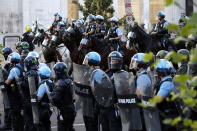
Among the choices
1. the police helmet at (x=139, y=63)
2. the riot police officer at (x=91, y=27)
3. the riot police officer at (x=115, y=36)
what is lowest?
the police helmet at (x=139, y=63)

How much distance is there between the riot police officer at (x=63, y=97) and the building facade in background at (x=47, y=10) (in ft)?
76.5

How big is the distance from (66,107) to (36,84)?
122 cm

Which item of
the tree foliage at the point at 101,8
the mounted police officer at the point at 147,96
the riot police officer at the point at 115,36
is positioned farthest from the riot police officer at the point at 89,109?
the tree foliage at the point at 101,8

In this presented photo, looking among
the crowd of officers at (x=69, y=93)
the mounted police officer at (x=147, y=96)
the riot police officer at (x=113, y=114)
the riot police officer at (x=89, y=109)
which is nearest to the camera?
the crowd of officers at (x=69, y=93)

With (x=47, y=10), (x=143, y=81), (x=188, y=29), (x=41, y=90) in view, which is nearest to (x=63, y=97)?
(x=41, y=90)

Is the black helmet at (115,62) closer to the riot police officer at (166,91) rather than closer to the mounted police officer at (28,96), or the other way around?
the riot police officer at (166,91)

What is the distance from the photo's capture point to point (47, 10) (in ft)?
105

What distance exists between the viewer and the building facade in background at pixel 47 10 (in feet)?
104

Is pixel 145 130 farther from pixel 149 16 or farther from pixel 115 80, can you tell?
pixel 149 16

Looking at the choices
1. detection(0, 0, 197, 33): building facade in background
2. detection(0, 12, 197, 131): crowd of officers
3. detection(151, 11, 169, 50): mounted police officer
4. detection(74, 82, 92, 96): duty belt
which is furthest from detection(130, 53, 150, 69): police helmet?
detection(0, 0, 197, 33): building facade in background

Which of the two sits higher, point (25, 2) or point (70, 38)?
point (25, 2)

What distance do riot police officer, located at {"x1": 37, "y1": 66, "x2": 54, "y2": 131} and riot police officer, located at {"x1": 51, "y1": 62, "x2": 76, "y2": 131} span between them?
295mm

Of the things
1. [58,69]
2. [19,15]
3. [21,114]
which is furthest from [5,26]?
[58,69]

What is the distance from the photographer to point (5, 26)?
31594 millimetres
